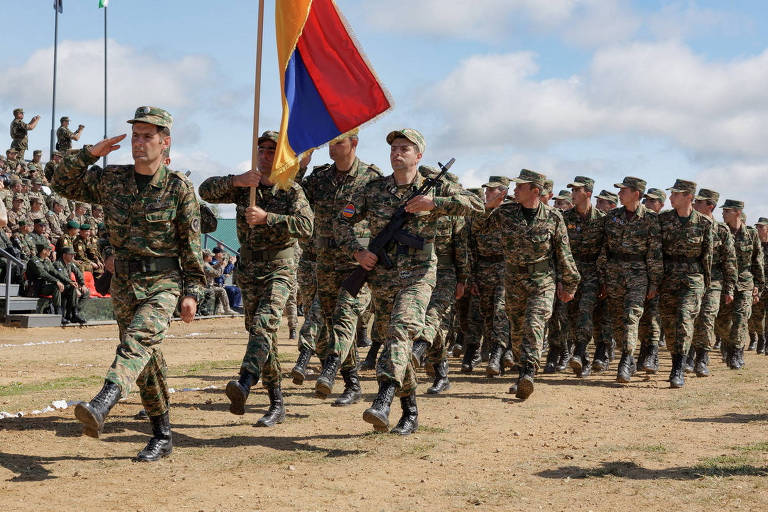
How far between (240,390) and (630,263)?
6.59 meters

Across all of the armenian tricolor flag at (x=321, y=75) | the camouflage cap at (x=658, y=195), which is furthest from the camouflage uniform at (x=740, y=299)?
the armenian tricolor flag at (x=321, y=75)

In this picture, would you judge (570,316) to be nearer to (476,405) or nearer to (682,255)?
(682,255)

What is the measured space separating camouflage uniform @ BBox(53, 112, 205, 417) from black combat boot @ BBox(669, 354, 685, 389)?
7045 mm

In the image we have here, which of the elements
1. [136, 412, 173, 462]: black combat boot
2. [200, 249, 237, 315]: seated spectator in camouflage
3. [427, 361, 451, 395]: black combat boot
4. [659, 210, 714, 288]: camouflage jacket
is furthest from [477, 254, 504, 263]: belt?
[200, 249, 237, 315]: seated spectator in camouflage

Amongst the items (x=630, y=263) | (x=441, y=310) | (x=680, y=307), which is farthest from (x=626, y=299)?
(x=441, y=310)

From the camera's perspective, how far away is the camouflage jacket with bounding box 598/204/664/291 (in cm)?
1170

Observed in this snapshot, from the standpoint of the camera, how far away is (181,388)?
1009 cm

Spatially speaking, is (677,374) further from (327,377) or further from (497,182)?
Answer: (327,377)

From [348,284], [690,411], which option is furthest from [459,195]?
[690,411]

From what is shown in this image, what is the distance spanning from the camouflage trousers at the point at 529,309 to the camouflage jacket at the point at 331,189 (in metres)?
2.13

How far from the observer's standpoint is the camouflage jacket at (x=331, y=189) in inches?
354

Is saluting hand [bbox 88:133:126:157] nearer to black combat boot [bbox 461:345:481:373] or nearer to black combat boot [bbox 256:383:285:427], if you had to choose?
black combat boot [bbox 256:383:285:427]

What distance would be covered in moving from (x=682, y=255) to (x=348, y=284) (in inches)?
236

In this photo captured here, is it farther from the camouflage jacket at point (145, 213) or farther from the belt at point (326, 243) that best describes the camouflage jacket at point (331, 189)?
the camouflage jacket at point (145, 213)
